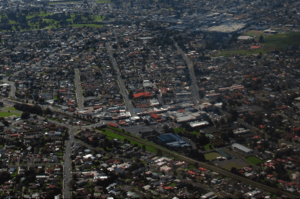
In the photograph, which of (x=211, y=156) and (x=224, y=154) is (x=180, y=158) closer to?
(x=211, y=156)

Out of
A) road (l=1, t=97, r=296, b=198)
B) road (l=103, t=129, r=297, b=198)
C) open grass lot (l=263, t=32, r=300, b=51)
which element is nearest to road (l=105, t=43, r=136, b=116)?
road (l=1, t=97, r=296, b=198)

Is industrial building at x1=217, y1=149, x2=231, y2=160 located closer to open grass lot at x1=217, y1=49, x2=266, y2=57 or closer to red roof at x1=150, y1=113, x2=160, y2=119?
red roof at x1=150, y1=113, x2=160, y2=119

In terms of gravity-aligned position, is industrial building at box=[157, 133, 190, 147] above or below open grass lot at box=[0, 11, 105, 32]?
below

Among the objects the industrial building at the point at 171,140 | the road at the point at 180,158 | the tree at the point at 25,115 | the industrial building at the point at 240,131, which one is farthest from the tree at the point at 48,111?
the industrial building at the point at 240,131

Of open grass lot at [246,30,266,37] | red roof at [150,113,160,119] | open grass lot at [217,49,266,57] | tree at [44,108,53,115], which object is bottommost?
red roof at [150,113,160,119]

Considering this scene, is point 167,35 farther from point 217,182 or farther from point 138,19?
point 217,182

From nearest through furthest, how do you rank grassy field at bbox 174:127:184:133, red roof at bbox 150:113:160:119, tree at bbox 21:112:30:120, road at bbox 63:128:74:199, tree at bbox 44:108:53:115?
road at bbox 63:128:74:199, grassy field at bbox 174:127:184:133, tree at bbox 21:112:30:120, red roof at bbox 150:113:160:119, tree at bbox 44:108:53:115

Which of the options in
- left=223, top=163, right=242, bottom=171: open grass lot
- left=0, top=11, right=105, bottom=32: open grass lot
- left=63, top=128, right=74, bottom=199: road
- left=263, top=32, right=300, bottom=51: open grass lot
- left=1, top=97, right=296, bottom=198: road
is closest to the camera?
left=63, top=128, right=74, bottom=199: road
